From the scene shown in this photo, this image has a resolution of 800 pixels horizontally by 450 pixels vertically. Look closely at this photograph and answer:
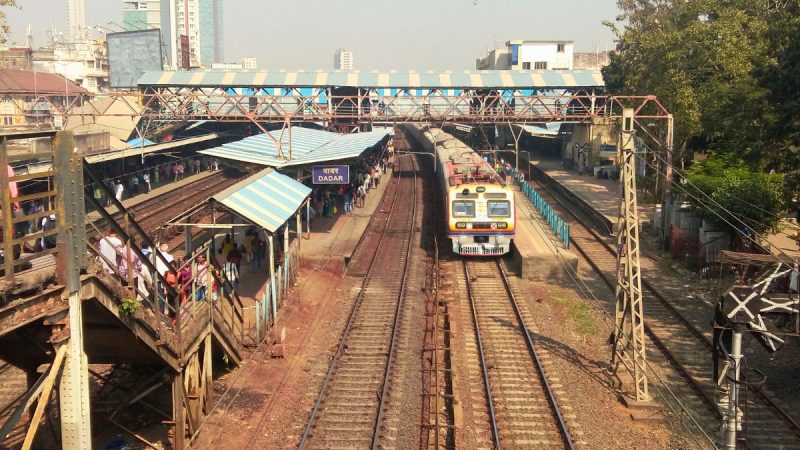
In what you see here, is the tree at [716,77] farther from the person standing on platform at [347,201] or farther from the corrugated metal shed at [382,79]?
the person standing on platform at [347,201]

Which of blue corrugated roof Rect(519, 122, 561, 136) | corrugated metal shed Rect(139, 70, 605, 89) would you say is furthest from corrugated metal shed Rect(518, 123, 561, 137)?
corrugated metal shed Rect(139, 70, 605, 89)

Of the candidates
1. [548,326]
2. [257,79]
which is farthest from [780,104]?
[257,79]

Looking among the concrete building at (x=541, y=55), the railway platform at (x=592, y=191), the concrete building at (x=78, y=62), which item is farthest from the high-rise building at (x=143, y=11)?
the railway platform at (x=592, y=191)

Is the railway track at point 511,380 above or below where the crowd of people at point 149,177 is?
below

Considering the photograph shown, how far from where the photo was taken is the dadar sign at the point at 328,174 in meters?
24.6

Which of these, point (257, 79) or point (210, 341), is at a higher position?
point (257, 79)

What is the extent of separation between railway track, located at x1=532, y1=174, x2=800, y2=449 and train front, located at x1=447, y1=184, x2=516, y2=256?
9.57 feet

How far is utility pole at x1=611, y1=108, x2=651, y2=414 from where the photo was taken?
12070 mm

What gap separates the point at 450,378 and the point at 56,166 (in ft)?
27.2

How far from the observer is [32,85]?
52.7 metres

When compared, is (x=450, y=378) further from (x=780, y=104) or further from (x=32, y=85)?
(x=32, y=85)

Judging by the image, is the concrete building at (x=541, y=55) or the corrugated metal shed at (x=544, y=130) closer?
the corrugated metal shed at (x=544, y=130)

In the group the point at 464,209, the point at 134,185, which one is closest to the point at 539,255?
the point at 464,209

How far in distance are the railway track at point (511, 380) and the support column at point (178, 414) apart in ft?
14.4
